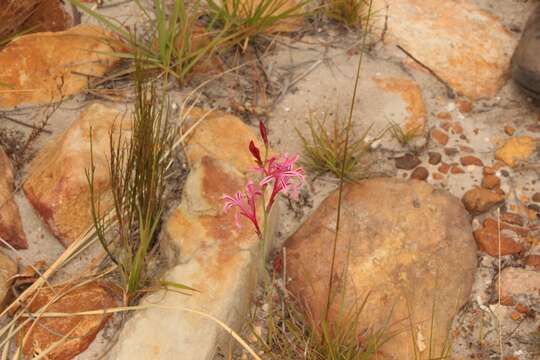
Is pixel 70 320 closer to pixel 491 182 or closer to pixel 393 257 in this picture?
pixel 393 257

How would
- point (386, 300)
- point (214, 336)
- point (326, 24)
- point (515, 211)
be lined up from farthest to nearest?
point (326, 24) → point (515, 211) → point (386, 300) → point (214, 336)

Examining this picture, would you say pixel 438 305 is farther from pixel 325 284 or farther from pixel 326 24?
pixel 326 24

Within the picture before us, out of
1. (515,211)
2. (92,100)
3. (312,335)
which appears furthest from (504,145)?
(92,100)

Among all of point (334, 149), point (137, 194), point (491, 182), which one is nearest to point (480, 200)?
point (491, 182)

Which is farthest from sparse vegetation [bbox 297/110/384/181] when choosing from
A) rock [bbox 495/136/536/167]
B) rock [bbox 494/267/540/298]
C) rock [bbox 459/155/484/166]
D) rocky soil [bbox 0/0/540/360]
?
rock [bbox 494/267/540/298]

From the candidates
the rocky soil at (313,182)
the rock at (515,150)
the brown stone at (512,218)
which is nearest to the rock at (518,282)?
the rocky soil at (313,182)

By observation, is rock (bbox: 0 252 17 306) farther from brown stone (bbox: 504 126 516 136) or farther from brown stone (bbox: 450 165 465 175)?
brown stone (bbox: 504 126 516 136)
